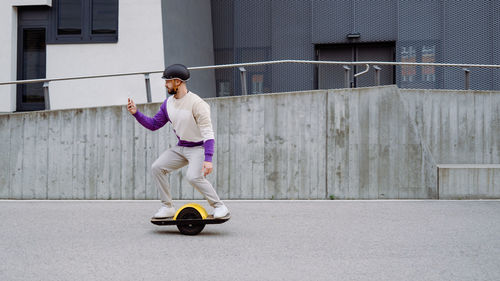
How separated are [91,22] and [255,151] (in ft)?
22.1

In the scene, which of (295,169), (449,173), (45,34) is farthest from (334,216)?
(45,34)

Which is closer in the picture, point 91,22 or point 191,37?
point 91,22

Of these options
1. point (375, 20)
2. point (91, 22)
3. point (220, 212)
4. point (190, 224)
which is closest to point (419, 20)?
point (375, 20)

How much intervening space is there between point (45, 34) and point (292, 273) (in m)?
12.8

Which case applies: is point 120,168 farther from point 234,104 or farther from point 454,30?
point 454,30

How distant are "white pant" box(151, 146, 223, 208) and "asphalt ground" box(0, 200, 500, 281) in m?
0.52

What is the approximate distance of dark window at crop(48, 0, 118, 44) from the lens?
563 inches

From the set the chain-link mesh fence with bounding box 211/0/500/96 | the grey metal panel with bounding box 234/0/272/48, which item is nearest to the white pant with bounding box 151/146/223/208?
the chain-link mesh fence with bounding box 211/0/500/96

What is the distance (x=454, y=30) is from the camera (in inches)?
664

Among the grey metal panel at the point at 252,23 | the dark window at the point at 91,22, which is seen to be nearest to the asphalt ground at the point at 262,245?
the dark window at the point at 91,22

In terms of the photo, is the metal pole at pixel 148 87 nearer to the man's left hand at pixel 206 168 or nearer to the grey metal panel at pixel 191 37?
the grey metal panel at pixel 191 37

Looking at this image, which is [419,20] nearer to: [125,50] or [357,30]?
[357,30]

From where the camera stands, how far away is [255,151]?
10.9 meters

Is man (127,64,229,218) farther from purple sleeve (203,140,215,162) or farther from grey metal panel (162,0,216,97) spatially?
grey metal panel (162,0,216,97)
